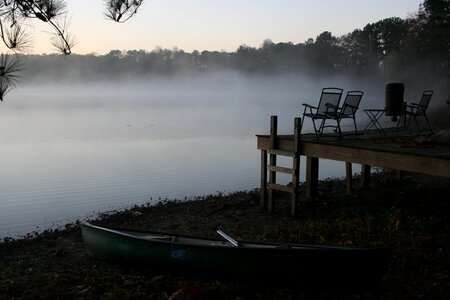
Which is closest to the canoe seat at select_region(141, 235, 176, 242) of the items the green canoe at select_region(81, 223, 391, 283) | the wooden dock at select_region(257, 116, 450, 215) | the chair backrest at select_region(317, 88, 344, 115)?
the green canoe at select_region(81, 223, 391, 283)

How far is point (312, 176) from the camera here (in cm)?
1127

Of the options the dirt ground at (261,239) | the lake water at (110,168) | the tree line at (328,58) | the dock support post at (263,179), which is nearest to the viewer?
the dirt ground at (261,239)

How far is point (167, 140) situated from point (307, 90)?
94.4 m

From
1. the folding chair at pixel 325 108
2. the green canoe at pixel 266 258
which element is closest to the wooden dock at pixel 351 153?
the folding chair at pixel 325 108

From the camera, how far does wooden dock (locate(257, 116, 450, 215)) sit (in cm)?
771

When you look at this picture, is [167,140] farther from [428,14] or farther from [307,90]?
[307,90]

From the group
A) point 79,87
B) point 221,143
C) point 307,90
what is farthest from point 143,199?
point 79,87

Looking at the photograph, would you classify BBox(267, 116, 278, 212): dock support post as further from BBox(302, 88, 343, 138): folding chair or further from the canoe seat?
the canoe seat

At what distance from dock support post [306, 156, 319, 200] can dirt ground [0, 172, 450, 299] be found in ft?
0.82

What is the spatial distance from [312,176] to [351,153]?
240 centimetres

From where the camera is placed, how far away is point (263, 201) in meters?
11.6

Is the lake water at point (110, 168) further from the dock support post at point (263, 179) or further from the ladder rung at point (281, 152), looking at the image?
the ladder rung at point (281, 152)

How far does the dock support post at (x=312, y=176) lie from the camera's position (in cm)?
1098

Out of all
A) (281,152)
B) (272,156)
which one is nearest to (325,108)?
(281,152)
